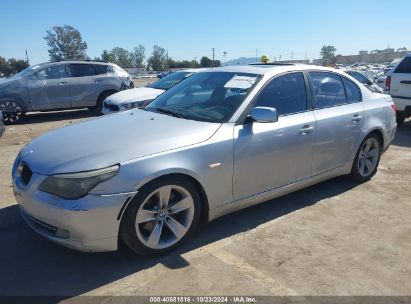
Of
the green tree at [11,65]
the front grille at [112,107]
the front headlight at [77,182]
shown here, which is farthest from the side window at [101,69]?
the green tree at [11,65]

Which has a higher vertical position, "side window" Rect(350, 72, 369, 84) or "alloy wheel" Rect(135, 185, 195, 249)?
"side window" Rect(350, 72, 369, 84)

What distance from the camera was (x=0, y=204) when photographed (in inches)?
187

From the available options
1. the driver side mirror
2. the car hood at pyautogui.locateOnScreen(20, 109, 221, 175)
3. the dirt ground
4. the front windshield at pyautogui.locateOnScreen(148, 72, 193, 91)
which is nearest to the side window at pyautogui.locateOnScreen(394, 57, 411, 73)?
the front windshield at pyautogui.locateOnScreen(148, 72, 193, 91)

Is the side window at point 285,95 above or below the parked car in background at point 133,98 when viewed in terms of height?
above

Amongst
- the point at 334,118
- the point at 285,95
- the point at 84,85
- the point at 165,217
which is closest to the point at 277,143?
the point at 285,95

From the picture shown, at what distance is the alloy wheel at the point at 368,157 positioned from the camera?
537 centimetres

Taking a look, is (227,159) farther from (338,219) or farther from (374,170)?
(374,170)

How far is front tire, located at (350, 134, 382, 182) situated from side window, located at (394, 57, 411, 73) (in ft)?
15.5

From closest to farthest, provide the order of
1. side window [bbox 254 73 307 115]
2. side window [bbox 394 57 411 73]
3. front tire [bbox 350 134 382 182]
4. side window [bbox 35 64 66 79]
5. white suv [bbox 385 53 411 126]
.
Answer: side window [bbox 254 73 307 115]
front tire [bbox 350 134 382 182]
white suv [bbox 385 53 411 126]
side window [bbox 394 57 411 73]
side window [bbox 35 64 66 79]

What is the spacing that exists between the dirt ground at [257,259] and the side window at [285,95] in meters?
1.17

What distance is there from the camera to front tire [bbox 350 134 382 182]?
208 inches

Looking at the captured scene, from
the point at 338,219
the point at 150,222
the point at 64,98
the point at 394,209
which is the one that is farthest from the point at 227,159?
the point at 64,98

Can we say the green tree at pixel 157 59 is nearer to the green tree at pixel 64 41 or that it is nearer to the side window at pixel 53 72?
the green tree at pixel 64 41

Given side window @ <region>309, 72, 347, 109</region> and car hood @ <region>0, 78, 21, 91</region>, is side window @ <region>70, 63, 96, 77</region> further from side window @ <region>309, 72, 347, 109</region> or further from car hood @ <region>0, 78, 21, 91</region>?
side window @ <region>309, 72, 347, 109</region>
